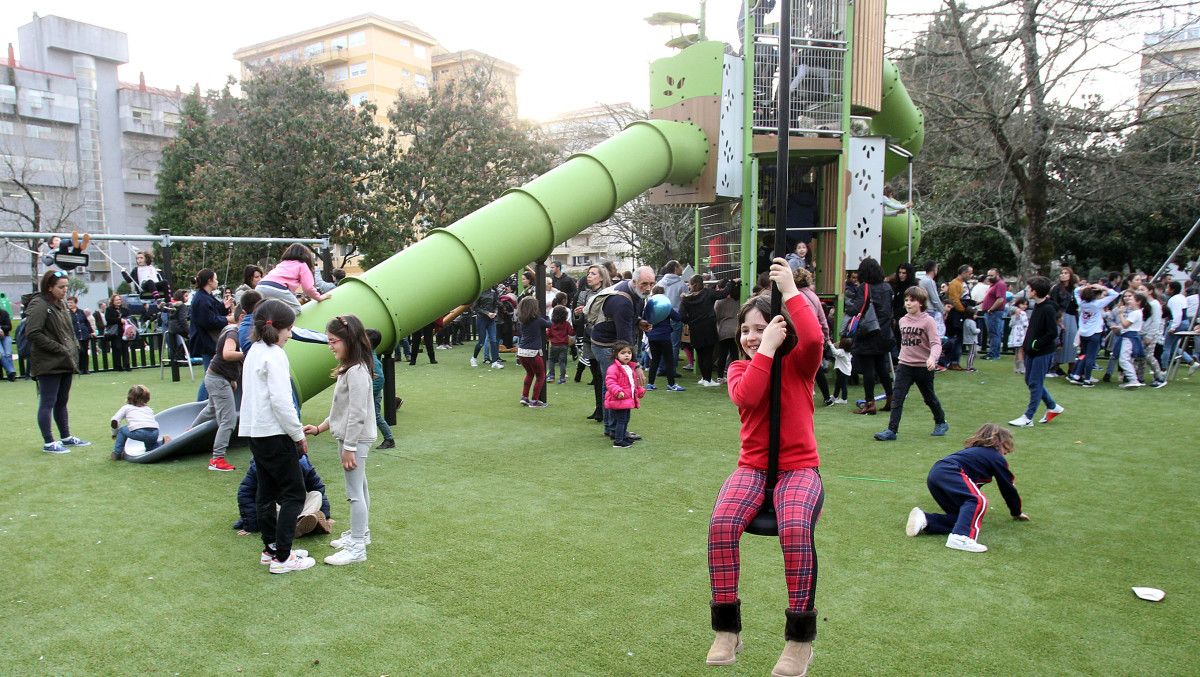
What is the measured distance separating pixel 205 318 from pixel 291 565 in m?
5.22

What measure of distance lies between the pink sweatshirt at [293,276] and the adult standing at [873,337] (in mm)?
6518

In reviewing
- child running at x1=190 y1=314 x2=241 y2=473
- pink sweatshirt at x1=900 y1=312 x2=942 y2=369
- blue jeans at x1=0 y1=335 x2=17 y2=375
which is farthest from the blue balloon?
blue jeans at x1=0 y1=335 x2=17 y2=375

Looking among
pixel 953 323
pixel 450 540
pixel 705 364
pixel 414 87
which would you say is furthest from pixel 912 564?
pixel 414 87

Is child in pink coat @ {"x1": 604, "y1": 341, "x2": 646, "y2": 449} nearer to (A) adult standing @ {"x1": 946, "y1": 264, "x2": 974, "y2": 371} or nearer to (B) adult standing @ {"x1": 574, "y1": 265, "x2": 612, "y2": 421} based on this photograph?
(B) adult standing @ {"x1": 574, "y1": 265, "x2": 612, "y2": 421}

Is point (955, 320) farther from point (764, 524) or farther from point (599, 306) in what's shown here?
point (764, 524)

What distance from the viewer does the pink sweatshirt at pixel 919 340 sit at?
7984mm

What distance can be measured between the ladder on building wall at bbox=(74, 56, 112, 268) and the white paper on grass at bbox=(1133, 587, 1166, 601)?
45.3 metres

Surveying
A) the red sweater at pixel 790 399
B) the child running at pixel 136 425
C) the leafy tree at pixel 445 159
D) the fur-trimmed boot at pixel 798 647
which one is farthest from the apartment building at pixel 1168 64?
the leafy tree at pixel 445 159

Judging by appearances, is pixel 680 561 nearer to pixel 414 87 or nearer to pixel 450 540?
pixel 450 540

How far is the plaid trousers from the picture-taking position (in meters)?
3.09

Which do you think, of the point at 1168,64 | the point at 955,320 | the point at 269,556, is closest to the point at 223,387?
the point at 269,556

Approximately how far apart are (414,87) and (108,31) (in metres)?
18.1

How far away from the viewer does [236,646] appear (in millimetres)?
3824

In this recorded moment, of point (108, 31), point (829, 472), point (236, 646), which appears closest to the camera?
point (236, 646)
